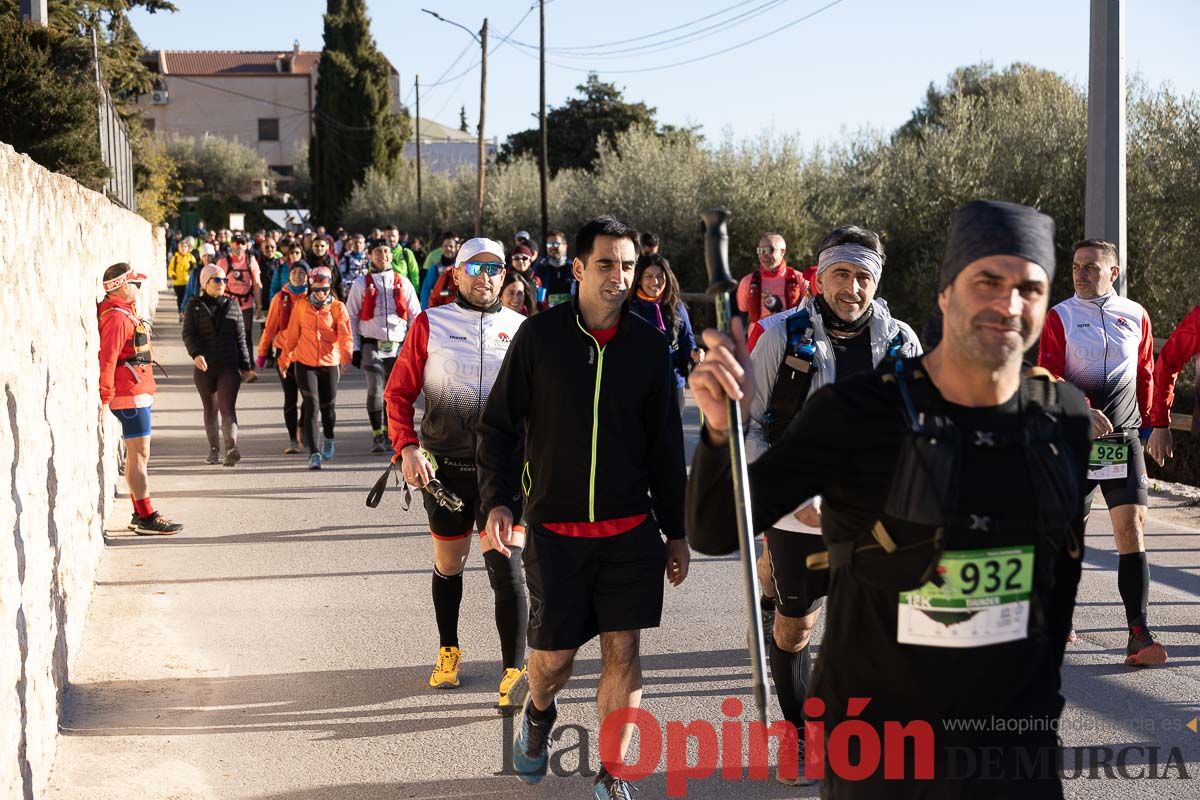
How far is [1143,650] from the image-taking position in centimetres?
633

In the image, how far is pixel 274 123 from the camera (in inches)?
3974

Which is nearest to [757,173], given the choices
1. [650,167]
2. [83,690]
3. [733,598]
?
[650,167]

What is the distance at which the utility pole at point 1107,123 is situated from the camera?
1097 centimetres

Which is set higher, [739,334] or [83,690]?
[739,334]

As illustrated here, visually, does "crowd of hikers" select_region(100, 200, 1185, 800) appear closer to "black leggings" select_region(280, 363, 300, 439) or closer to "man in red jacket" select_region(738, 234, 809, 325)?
"man in red jacket" select_region(738, 234, 809, 325)

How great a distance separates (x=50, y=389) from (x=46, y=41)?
12221 millimetres

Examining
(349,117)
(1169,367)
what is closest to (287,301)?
(1169,367)

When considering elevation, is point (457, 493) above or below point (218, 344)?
below

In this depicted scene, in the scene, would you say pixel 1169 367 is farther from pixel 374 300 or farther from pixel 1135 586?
pixel 374 300

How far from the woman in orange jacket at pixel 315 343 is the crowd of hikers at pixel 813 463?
2.61 meters

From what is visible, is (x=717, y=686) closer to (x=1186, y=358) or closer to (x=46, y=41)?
(x=1186, y=358)

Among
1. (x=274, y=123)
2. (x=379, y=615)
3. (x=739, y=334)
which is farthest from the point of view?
(x=274, y=123)

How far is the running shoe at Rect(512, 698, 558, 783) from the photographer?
4996mm

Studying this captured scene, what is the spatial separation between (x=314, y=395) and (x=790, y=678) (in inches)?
317
